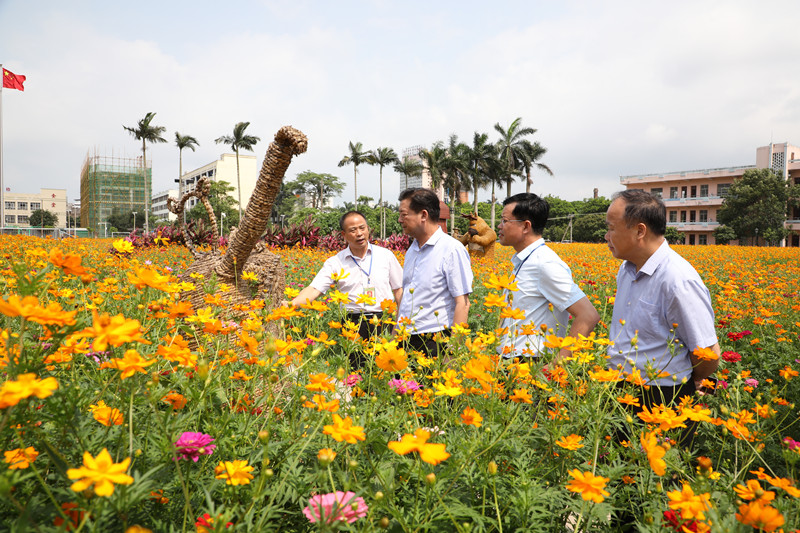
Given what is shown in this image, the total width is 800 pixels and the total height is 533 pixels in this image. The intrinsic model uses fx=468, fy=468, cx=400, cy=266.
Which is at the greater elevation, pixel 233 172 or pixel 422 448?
pixel 233 172

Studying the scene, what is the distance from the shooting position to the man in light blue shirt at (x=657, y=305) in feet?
5.69

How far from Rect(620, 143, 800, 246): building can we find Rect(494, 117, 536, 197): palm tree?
45.4 ft

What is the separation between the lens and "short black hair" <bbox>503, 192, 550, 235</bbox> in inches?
93.9

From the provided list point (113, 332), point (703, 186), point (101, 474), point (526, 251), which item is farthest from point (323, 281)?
point (703, 186)

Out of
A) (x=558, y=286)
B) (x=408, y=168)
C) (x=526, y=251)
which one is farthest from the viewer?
(x=408, y=168)

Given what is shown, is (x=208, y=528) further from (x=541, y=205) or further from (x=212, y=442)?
(x=541, y=205)

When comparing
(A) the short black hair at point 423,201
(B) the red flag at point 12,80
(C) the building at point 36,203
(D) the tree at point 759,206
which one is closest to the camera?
(A) the short black hair at point 423,201

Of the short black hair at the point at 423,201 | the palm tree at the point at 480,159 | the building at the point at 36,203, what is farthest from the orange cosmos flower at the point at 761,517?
the building at the point at 36,203

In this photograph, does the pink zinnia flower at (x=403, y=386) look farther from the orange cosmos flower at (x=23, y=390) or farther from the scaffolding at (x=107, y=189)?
the scaffolding at (x=107, y=189)

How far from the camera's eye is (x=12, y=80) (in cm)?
1464

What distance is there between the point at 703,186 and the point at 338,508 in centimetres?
5639

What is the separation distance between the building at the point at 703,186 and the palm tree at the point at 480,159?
16.0m

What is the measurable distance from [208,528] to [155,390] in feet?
1.03

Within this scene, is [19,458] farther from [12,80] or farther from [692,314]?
[12,80]
